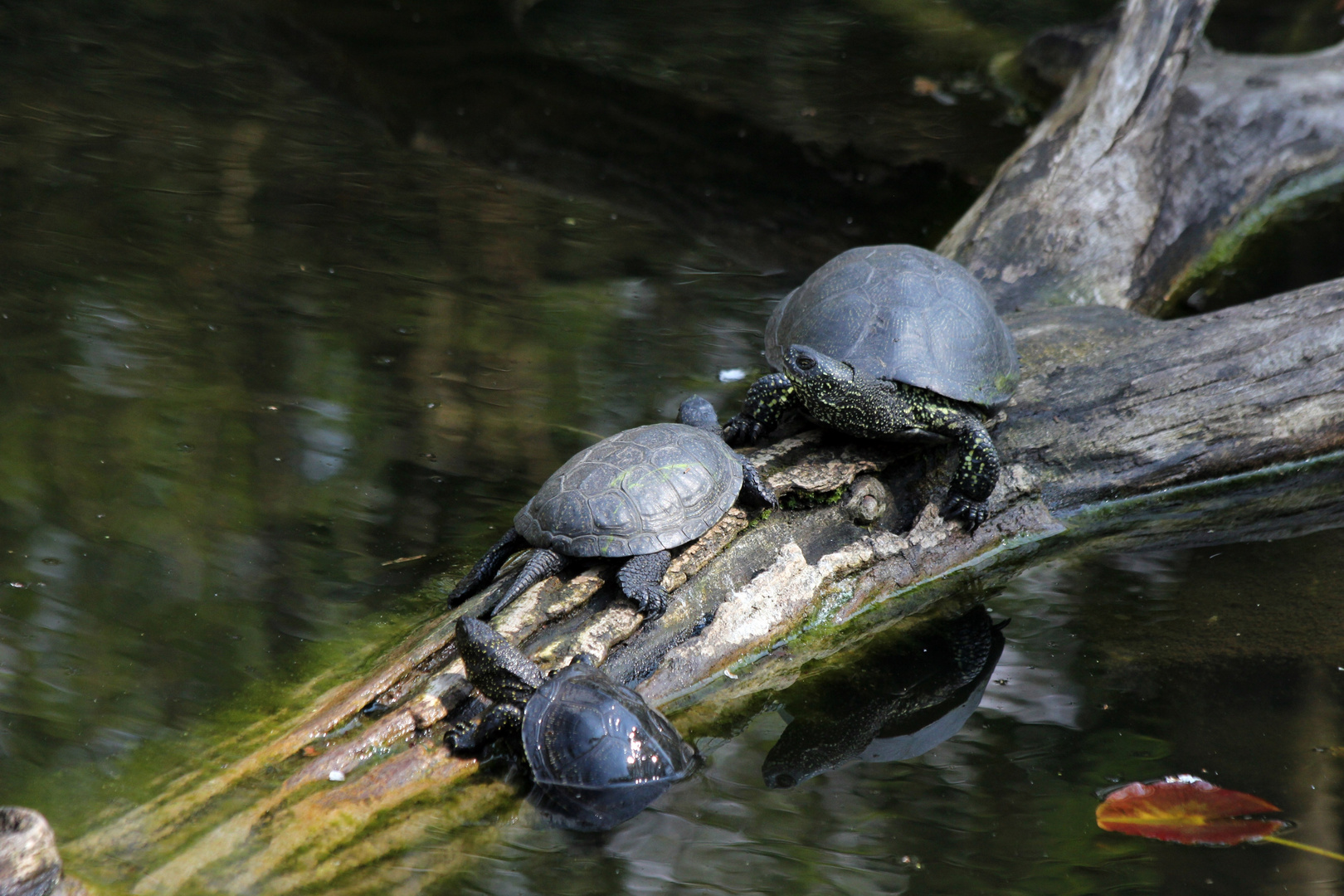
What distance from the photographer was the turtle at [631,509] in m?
3.04

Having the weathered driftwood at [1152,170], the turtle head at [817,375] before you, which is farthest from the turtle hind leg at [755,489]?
the weathered driftwood at [1152,170]

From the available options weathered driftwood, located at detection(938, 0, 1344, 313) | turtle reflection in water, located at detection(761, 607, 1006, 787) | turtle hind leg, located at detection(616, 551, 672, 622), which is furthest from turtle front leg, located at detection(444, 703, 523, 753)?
weathered driftwood, located at detection(938, 0, 1344, 313)

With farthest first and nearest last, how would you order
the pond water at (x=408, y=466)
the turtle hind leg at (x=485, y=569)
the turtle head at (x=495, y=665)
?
the turtle hind leg at (x=485, y=569), the turtle head at (x=495, y=665), the pond water at (x=408, y=466)

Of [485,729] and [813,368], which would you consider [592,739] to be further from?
[813,368]

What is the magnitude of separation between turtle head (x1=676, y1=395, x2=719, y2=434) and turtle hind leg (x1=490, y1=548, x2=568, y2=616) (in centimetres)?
90

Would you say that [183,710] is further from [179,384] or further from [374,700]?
[179,384]

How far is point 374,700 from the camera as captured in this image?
2.76 meters

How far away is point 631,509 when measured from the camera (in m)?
3.07

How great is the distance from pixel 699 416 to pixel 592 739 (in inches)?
60.6

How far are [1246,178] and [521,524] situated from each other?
486 centimetres

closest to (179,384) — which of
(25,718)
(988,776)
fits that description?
(25,718)

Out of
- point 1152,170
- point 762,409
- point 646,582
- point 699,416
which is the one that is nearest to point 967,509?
point 762,409

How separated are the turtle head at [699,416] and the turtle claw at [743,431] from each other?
0.07 metres

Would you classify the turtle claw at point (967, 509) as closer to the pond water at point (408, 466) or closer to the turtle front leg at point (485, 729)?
the pond water at point (408, 466)
